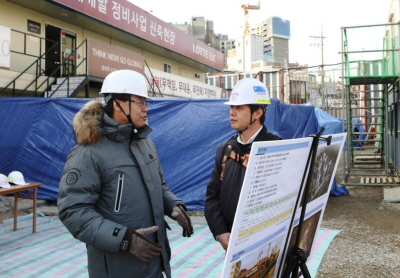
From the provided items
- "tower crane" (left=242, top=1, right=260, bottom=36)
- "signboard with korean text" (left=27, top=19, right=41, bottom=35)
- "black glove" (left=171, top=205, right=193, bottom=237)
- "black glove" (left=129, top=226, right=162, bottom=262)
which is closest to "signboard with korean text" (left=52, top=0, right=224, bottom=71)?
"signboard with korean text" (left=27, top=19, right=41, bottom=35)

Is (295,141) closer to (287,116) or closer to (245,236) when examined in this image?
(245,236)

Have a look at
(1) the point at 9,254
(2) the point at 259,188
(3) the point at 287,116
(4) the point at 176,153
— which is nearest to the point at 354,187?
(3) the point at 287,116

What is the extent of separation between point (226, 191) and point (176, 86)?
1634cm

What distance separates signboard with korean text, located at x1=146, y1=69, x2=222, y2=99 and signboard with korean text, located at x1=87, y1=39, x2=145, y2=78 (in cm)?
197

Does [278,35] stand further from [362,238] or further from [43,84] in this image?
[362,238]

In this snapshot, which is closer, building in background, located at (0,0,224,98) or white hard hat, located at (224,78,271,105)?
white hard hat, located at (224,78,271,105)

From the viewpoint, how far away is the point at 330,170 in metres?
2.04

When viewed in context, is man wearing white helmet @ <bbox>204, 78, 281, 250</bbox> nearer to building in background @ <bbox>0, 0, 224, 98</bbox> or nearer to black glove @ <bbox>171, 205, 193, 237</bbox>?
black glove @ <bbox>171, 205, 193, 237</bbox>

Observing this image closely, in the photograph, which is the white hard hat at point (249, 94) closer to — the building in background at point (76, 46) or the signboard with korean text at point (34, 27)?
the building in background at point (76, 46)

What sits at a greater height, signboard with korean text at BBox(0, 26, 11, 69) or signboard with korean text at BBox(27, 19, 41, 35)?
signboard with korean text at BBox(27, 19, 41, 35)

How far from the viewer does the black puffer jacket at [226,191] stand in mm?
2365

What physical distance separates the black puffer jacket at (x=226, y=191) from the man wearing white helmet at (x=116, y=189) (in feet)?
0.66

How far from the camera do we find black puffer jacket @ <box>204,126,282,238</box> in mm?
2365

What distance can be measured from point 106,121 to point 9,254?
3.95m
